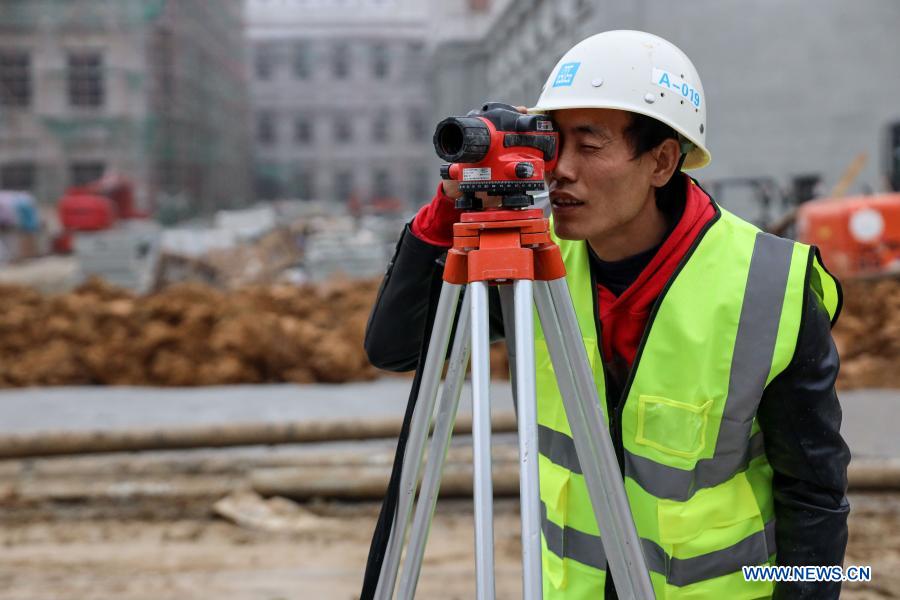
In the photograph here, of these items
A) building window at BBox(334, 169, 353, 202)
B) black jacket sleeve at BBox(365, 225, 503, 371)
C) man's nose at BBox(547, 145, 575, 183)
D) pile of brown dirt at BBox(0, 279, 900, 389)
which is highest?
building window at BBox(334, 169, 353, 202)

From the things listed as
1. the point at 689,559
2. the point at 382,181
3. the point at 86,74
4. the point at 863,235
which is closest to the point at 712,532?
the point at 689,559

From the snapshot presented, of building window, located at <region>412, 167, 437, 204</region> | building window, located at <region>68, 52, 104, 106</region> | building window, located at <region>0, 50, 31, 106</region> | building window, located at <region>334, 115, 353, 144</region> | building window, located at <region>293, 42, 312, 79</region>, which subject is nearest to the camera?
building window, located at <region>0, 50, 31, 106</region>

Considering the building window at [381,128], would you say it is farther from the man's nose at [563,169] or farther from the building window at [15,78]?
the man's nose at [563,169]

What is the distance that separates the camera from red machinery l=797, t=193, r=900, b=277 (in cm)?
743

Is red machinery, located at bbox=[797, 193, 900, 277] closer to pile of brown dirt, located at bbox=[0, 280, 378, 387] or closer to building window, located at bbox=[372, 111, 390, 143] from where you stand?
pile of brown dirt, located at bbox=[0, 280, 378, 387]

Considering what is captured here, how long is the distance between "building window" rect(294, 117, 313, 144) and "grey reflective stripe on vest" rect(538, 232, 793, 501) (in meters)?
43.9

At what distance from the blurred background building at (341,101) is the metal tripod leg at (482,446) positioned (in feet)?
113

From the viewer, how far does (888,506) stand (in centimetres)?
407

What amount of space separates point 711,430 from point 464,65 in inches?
804

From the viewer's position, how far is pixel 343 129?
43.7m

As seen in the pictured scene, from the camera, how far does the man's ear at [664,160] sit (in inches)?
60.6

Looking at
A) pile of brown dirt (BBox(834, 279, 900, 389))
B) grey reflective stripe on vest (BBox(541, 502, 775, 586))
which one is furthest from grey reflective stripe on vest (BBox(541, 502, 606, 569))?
pile of brown dirt (BBox(834, 279, 900, 389))

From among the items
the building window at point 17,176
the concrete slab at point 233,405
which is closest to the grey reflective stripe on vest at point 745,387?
the concrete slab at point 233,405

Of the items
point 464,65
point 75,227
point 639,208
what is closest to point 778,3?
point 464,65
